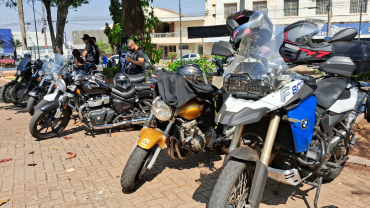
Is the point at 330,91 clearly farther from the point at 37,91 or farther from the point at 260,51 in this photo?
the point at 37,91

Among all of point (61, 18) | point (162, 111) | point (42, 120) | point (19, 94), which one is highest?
point (61, 18)

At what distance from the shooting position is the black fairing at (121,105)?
18.9 ft

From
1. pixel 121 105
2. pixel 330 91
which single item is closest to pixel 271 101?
pixel 330 91

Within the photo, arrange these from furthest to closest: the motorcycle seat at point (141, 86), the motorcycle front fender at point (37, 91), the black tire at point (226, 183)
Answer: the motorcycle front fender at point (37, 91) → the motorcycle seat at point (141, 86) → the black tire at point (226, 183)

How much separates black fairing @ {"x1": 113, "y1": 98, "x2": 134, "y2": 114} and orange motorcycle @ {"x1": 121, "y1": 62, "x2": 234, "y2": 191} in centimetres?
197

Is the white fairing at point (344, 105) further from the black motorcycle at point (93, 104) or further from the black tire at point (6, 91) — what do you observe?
the black tire at point (6, 91)

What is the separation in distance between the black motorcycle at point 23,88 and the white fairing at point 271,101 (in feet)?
25.8

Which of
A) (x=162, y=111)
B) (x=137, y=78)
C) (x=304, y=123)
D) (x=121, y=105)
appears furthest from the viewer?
(x=137, y=78)

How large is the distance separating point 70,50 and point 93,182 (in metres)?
4.96

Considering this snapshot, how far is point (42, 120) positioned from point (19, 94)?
4.01m

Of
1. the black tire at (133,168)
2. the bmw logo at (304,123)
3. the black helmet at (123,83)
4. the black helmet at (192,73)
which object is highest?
the black helmet at (192,73)

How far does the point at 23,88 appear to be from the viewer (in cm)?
909

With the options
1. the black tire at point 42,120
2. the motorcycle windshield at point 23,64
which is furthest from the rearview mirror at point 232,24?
the motorcycle windshield at point 23,64

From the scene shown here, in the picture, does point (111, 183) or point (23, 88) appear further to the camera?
point (23, 88)
